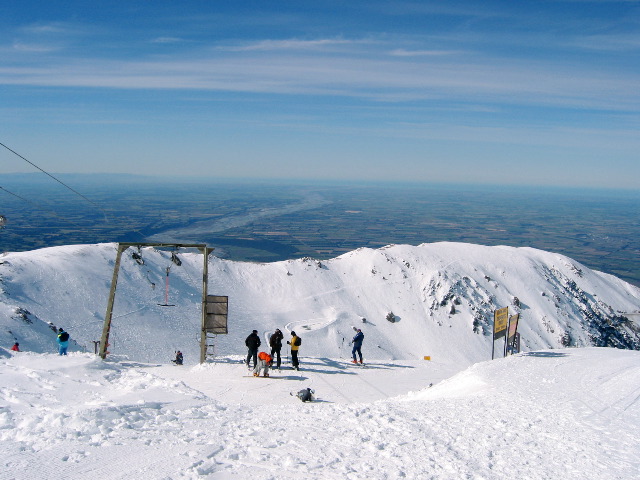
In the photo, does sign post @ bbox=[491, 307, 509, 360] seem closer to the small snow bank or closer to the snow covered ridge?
the small snow bank

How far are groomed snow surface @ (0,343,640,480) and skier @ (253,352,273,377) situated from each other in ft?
2.28

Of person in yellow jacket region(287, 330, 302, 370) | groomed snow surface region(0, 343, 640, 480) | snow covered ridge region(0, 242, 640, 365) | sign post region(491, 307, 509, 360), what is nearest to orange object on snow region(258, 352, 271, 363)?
groomed snow surface region(0, 343, 640, 480)

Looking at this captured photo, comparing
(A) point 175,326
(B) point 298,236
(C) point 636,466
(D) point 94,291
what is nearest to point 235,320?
(A) point 175,326

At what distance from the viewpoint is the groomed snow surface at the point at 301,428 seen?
7465 mm

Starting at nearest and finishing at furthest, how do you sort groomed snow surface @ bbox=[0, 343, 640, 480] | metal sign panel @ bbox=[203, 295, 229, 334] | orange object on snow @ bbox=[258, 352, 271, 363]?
1. groomed snow surface @ bbox=[0, 343, 640, 480]
2. orange object on snow @ bbox=[258, 352, 271, 363]
3. metal sign panel @ bbox=[203, 295, 229, 334]

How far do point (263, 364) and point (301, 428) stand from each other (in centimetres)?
666

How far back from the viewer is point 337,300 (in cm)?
4344

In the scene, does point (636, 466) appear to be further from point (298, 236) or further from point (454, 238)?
point (454, 238)

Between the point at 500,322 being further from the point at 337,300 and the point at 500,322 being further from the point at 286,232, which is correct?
the point at 286,232

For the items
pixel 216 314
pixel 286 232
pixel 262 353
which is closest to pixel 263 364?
pixel 262 353

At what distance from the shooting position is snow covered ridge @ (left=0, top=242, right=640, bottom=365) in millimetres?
30906

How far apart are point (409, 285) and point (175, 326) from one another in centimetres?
2345

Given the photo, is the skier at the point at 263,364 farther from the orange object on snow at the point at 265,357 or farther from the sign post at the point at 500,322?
the sign post at the point at 500,322

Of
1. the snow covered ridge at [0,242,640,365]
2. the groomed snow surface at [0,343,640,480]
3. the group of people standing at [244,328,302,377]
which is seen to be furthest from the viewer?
the snow covered ridge at [0,242,640,365]
